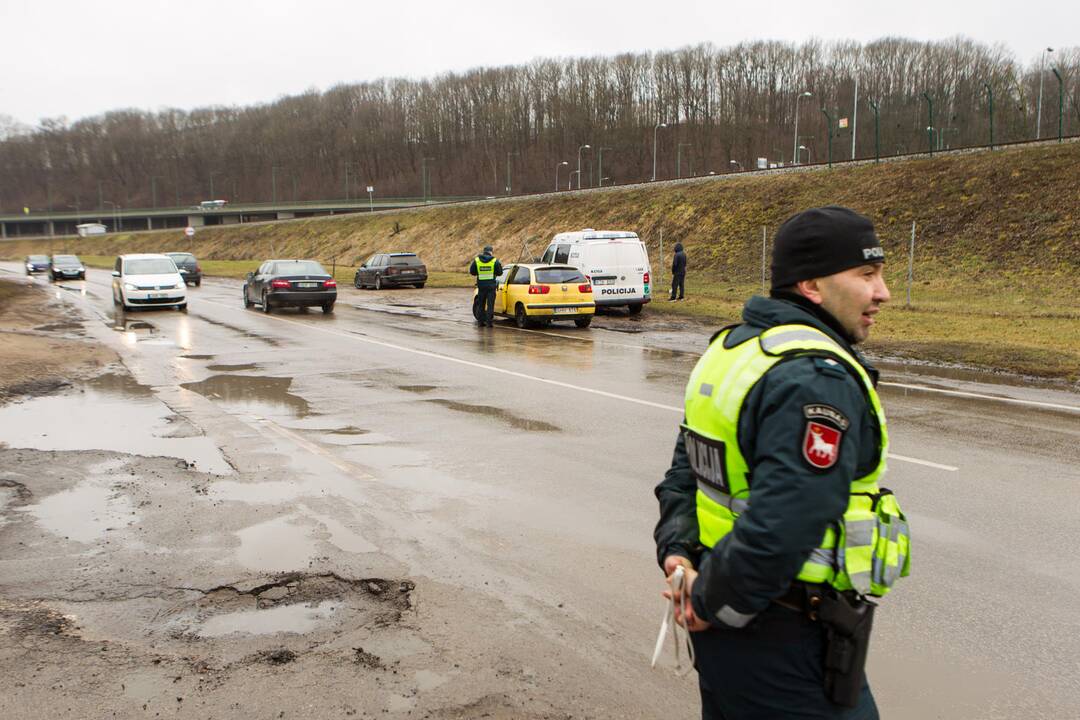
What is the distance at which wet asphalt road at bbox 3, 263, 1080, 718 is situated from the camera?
13.2 feet

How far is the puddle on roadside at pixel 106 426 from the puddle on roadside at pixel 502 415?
2989 mm

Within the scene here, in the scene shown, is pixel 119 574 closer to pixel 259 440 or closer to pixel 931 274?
pixel 259 440

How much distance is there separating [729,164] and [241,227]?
61509mm

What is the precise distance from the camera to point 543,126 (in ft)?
453

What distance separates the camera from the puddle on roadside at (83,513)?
5996 millimetres

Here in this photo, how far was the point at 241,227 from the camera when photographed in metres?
107

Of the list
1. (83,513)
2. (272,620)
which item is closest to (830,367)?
(272,620)

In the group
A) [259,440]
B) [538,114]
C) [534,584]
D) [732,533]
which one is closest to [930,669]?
[534,584]

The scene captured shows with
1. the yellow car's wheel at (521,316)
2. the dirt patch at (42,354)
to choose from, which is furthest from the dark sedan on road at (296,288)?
the yellow car's wheel at (521,316)

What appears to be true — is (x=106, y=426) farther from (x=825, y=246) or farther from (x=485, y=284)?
(x=485, y=284)

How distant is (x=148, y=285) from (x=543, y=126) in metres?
118

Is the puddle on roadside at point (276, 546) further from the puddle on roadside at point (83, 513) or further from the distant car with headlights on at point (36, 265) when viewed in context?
the distant car with headlights on at point (36, 265)

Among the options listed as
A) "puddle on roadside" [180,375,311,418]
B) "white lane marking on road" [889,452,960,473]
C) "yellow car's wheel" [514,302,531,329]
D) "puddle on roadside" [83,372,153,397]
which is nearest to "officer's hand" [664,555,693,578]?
"white lane marking on road" [889,452,960,473]

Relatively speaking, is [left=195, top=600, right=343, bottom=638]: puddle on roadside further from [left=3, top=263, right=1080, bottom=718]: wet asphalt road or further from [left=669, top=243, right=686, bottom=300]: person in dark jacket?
[left=669, top=243, right=686, bottom=300]: person in dark jacket
